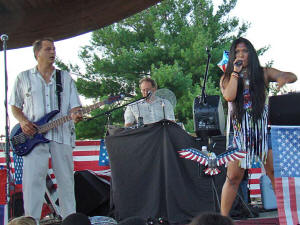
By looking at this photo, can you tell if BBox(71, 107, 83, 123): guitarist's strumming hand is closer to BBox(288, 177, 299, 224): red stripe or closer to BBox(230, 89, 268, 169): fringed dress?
BBox(230, 89, 268, 169): fringed dress

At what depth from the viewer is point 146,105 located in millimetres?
6176

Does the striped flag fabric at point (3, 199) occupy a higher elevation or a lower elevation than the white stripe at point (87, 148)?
lower

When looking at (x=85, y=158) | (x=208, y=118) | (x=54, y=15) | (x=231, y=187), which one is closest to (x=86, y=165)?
(x=85, y=158)


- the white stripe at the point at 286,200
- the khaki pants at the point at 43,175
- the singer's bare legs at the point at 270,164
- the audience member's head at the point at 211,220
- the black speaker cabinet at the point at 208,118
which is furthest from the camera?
the black speaker cabinet at the point at 208,118

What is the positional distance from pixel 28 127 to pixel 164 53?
48.2ft

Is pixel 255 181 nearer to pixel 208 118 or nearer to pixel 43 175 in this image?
pixel 208 118

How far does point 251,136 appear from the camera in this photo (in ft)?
12.8

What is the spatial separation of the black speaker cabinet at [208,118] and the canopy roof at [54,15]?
1.71 metres

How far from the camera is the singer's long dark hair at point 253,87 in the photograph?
3896 mm

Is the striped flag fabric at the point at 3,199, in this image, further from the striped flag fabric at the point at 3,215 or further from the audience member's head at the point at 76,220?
the audience member's head at the point at 76,220

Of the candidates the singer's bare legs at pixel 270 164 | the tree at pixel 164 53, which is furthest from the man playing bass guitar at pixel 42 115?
the tree at pixel 164 53

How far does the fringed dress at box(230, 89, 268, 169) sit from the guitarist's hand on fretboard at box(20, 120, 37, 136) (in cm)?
193

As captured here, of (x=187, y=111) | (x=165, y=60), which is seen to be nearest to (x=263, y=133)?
(x=187, y=111)

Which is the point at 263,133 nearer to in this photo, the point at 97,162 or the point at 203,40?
the point at 97,162
